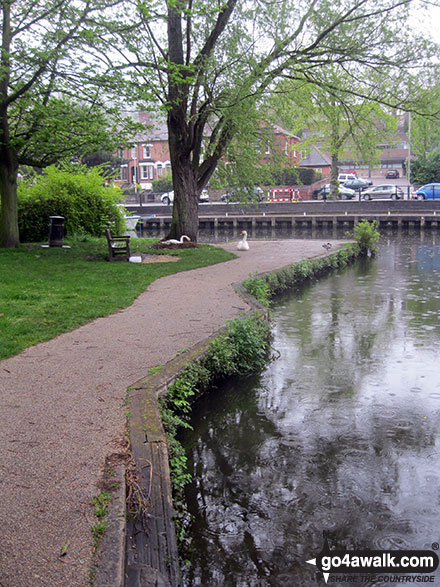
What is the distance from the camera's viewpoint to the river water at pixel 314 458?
A: 412cm

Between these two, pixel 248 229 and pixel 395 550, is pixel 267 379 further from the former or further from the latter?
pixel 248 229

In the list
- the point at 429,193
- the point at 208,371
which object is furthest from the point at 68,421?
the point at 429,193

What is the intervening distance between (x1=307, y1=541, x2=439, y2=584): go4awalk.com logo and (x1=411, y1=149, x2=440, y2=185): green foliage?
189ft

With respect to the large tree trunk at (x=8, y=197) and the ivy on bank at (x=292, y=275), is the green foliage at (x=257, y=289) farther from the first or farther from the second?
the large tree trunk at (x=8, y=197)

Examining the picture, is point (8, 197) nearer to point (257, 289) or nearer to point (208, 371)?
point (257, 289)

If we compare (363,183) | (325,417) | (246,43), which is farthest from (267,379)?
(363,183)

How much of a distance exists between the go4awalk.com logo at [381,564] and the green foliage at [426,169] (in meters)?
57.5

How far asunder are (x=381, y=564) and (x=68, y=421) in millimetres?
2595

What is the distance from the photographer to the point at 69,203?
72.3 ft

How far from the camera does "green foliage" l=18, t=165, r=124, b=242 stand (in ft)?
70.5

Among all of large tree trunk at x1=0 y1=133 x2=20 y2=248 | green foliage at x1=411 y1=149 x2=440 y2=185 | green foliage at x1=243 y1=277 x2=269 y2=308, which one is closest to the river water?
green foliage at x1=243 y1=277 x2=269 y2=308

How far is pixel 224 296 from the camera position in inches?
441

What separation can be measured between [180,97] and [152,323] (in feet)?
39.2

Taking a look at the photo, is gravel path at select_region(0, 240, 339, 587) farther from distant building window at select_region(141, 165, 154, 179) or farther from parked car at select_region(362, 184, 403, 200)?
distant building window at select_region(141, 165, 154, 179)
